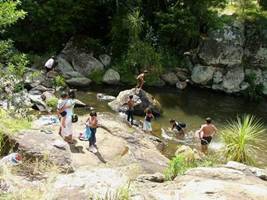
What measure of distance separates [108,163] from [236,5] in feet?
55.7

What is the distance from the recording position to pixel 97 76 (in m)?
25.7

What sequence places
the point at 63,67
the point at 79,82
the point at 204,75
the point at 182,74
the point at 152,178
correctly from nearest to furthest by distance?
the point at 152,178 → the point at 79,82 → the point at 63,67 → the point at 204,75 → the point at 182,74

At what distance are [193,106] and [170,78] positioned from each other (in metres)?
2.85

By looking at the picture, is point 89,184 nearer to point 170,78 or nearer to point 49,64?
point 49,64

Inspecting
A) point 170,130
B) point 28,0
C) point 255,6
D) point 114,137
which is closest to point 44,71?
point 28,0

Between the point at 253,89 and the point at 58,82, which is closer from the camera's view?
the point at 58,82

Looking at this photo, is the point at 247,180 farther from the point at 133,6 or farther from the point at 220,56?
the point at 133,6

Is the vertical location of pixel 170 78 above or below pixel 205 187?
above

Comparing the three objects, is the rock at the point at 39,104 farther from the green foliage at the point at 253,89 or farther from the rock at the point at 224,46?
the green foliage at the point at 253,89

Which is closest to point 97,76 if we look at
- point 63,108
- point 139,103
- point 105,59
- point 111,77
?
point 111,77

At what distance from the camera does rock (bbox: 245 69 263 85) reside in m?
26.1

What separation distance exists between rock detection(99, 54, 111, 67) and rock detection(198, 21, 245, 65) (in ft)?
15.4

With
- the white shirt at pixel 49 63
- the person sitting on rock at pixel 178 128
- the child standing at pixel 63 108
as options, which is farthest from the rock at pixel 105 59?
the child standing at pixel 63 108

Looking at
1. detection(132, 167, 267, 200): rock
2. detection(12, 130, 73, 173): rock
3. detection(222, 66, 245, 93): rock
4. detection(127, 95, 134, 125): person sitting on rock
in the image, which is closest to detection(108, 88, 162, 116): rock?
detection(127, 95, 134, 125): person sitting on rock
